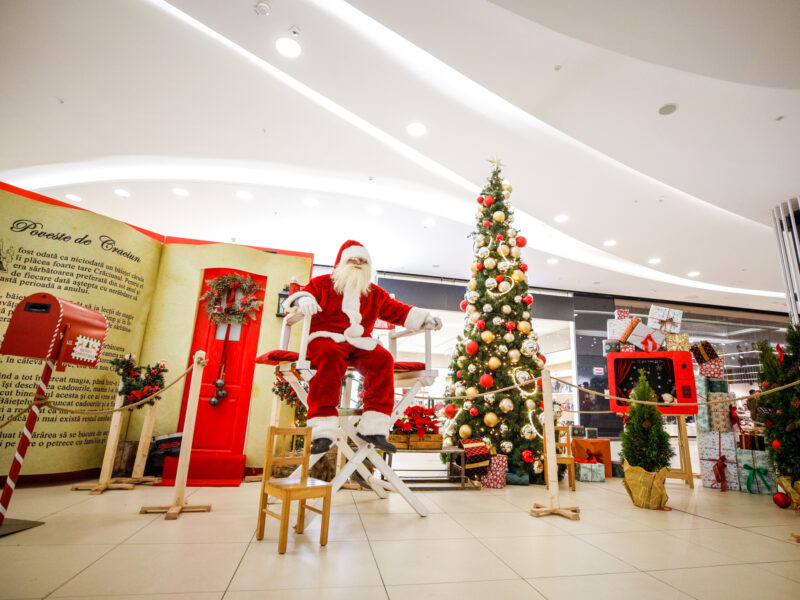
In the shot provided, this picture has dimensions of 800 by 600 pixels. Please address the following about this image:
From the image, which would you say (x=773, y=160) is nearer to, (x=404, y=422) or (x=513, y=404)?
(x=513, y=404)

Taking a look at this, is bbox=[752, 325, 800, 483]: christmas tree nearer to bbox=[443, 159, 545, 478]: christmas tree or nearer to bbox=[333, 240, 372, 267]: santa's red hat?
bbox=[443, 159, 545, 478]: christmas tree

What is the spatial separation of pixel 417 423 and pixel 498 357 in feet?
3.97

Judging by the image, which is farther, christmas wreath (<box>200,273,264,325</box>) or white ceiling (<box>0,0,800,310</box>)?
christmas wreath (<box>200,273,264,325</box>)

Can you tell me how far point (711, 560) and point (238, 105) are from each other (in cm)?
585

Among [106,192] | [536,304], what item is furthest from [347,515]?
[536,304]

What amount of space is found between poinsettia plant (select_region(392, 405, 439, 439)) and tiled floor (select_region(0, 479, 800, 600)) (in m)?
0.89

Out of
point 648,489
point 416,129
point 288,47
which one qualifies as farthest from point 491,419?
point 288,47

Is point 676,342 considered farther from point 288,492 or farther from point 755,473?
point 288,492

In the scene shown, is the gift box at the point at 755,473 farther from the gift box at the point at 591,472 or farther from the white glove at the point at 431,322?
the white glove at the point at 431,322

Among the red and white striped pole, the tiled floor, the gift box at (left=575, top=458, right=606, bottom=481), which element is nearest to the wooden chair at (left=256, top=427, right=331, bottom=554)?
the tiled floor

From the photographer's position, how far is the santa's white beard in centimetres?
282

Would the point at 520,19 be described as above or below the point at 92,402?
above

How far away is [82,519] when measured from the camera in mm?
2348

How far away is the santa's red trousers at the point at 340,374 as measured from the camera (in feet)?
7.92
